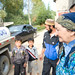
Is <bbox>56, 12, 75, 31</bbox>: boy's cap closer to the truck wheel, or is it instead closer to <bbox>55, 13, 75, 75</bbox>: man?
<bbox>55, 13, 75, 75</bbox>: man

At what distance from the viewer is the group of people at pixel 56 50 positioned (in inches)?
42.0

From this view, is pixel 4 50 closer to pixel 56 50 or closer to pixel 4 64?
pixel 4 64

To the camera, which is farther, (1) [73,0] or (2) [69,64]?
(1) [73,0]

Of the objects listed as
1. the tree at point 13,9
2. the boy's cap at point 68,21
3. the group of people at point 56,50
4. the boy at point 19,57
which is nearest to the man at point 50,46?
the group of people at point 56,50

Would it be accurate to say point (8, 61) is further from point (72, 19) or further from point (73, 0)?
point (73, 0)

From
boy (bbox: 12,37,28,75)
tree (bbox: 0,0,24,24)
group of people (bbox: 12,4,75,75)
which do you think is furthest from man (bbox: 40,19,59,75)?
tree (bbox: 0,0,24,24)

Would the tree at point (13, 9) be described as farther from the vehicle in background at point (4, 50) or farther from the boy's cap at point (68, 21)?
the boy's cap at point (68, 21)

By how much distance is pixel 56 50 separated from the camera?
2551 mm

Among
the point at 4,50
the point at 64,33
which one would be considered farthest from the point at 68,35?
the point at 4,50

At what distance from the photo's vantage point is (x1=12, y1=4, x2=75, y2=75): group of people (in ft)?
3.50

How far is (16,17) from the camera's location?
26.3 metres

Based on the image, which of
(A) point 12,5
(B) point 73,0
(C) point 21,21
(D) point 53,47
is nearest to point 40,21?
(C) point 21,21

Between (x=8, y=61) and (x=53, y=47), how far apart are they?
2.04 meters

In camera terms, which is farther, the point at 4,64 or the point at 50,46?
the point at 4,64
